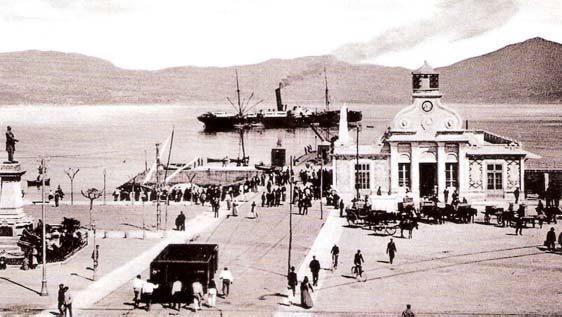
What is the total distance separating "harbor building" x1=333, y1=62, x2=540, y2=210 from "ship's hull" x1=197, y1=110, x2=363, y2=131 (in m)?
53.5

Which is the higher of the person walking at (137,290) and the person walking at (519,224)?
the person walking at (519,224)

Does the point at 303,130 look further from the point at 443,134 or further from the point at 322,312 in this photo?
the point at 322,312

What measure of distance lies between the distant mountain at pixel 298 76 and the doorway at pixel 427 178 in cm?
425

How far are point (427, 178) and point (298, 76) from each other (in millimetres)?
21522

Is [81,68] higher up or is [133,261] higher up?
[81,68]

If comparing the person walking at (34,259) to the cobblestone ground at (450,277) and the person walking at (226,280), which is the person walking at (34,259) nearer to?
the person walking at (226,280)

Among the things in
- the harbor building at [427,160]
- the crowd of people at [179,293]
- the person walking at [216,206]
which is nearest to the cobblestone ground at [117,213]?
the person walking at [216,206]

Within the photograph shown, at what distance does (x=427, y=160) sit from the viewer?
112 feet

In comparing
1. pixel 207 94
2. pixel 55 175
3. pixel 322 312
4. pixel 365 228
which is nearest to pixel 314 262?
pixel 322 312

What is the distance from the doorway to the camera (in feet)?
112

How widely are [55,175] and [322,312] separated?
137 ft

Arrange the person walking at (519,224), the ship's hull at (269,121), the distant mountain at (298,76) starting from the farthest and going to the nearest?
the ship's hull at (269,121) → the distant mountain at (298,76) → the person walking at (519,224)

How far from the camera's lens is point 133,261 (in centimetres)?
2180

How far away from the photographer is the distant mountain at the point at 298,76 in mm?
28500
